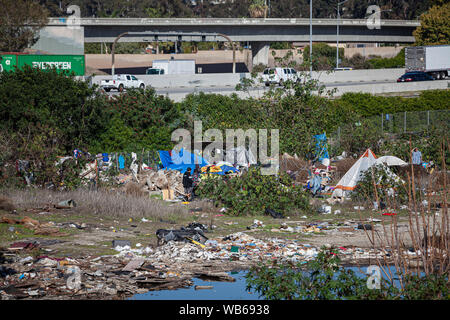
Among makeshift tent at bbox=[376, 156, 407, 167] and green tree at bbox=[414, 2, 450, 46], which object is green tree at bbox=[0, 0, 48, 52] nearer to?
makeshift tent at bbox=[376, 156, 407, 167]

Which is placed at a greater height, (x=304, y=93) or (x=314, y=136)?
(x=304, y=93)

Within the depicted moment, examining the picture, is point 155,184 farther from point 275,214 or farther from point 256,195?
point 275,214

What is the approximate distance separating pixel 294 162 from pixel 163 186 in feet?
18.3

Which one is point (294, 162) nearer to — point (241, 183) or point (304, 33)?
point (241, 183)

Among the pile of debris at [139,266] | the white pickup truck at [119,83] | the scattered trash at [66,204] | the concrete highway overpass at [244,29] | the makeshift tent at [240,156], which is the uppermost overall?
the concrete highway overpass at [244,29]

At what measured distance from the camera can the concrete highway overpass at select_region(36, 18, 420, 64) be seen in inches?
2425

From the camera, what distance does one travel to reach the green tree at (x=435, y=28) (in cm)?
6906

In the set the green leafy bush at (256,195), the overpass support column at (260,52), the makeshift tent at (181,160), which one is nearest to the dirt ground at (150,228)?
the green leafy bush at (256,195)

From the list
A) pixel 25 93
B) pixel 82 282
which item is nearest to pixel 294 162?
pixel 25 93

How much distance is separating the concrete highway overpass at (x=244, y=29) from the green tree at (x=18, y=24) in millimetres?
5076

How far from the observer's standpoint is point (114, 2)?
10638cm

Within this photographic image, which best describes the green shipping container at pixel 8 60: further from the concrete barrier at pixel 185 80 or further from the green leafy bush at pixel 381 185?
the green leafy bush at pixel 381 185

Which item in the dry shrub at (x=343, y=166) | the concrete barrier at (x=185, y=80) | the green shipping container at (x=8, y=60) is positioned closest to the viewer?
the dry shrub at (x=343, y=166)

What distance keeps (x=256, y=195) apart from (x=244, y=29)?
173 ft
